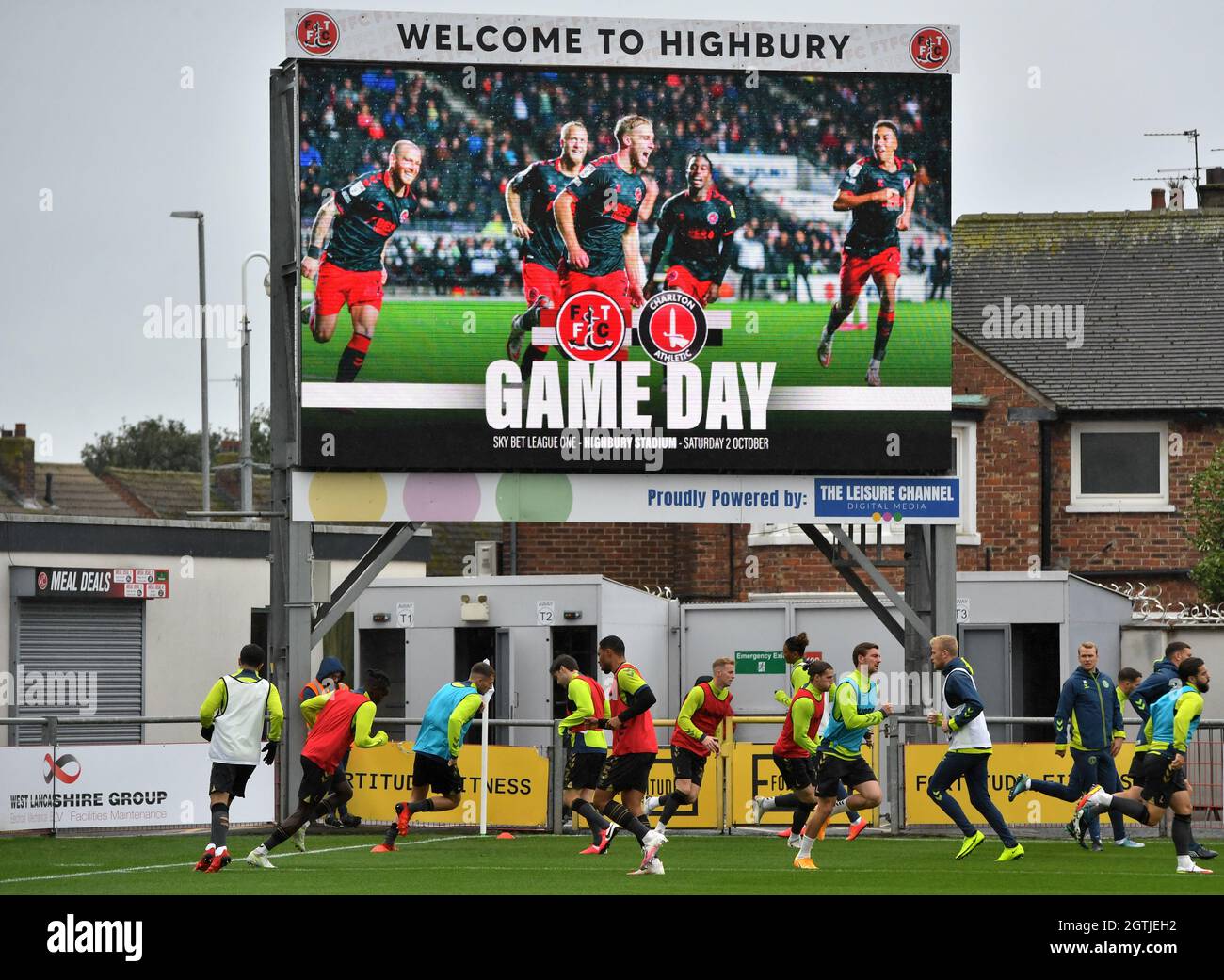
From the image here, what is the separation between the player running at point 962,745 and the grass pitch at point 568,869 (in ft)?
1.25

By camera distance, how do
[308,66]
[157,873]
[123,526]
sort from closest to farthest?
[157,873], [308,66], [123,526]

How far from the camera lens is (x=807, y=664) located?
19422 millimetres

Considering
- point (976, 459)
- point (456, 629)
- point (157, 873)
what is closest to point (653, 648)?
point (456, 629)

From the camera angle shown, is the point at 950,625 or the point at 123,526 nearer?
the point at 950,625

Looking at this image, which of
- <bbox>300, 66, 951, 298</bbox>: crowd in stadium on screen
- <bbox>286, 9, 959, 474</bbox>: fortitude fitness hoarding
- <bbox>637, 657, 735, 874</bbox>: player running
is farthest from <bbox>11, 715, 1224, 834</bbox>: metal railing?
<bbox>300, 66, 951, 298</bbox>: crowd in stadium on screen

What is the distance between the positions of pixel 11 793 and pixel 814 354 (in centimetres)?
947

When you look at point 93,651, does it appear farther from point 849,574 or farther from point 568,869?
point 568,869

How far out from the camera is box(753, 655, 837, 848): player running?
1947 centimetres

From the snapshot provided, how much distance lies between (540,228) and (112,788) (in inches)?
292

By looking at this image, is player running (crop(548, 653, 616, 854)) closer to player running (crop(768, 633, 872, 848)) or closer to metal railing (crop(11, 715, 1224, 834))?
player running (crop(768, 633, 872, 848))

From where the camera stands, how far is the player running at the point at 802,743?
19469mm

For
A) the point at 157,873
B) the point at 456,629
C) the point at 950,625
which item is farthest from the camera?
the point at 456,629

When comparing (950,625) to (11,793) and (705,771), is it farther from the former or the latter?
(11,793)

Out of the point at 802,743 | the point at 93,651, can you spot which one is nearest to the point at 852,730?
the point at 802,743
